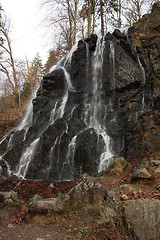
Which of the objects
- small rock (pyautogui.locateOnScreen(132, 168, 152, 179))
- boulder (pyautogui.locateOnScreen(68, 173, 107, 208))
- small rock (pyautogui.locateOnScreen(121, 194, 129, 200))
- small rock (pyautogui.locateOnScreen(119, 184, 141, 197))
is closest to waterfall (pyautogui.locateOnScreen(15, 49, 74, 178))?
boulder (pyautogui.locateOnScreen(68, 173, 107, 208))

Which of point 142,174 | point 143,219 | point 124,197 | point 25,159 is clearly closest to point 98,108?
point 25,159

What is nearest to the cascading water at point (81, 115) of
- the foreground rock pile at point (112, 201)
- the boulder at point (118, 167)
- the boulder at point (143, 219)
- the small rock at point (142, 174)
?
the boulder at point (118, 167)

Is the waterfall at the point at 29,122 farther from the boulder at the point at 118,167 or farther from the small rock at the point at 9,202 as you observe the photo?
the boulder at the point at 118,167

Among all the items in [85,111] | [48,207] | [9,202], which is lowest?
[9,202]

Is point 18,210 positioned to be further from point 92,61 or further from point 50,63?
point 50,63

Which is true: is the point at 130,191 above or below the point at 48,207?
above

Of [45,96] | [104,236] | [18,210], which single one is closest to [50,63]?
[45,96]

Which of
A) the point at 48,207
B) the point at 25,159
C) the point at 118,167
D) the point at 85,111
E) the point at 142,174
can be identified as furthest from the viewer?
the point at 85,111

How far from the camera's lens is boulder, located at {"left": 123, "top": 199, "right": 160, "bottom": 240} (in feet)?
12.5

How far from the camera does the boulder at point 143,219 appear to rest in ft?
12.5

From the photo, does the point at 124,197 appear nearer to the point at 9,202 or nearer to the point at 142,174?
the point at 142,174

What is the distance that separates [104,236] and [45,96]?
11.6m

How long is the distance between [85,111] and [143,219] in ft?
29.8

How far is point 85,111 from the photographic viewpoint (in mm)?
12625
